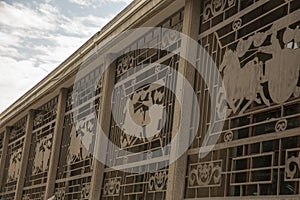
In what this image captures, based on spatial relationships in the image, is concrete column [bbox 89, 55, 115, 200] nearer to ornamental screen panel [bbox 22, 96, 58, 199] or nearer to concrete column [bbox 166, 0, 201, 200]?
Answer: concrete column [bbox 166, 0, 201, 200]

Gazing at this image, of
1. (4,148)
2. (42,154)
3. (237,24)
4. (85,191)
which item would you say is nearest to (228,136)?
(237,24)

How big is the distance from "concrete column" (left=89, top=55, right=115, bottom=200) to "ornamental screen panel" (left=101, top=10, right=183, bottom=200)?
0.07 meters

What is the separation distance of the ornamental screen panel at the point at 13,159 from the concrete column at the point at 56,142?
199 centimetres

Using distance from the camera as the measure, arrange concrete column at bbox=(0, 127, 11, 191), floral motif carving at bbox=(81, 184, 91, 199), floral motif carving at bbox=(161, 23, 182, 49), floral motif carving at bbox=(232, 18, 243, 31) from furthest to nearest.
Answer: concrete column at bbox=(0, 127, 11, 191) → floral motif carving at bbox=(81, 184, 91, 199) → floral motif carving at bbox=(161, 23, 182, 49) → floral motif carving at bbox=(232, 18, 243, 31)

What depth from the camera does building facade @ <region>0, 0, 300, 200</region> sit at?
302cm

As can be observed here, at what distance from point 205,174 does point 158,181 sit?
2.31ft

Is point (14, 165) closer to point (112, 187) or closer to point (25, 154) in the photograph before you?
point (25, 154)

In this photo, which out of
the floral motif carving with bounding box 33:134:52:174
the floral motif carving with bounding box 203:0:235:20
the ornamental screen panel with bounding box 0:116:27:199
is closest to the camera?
the floral motif carving with bounding box 203:0:235:20

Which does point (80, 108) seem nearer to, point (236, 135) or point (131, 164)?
point (131, 164)

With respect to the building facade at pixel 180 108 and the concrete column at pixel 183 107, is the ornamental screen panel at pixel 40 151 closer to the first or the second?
the building facade at pixel 180 108

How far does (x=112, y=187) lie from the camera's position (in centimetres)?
518

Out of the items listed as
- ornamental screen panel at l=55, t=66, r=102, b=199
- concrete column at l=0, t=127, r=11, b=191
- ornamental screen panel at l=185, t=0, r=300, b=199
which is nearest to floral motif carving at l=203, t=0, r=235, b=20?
ornamental screen panel at l=185, t=0, r=300, b=199

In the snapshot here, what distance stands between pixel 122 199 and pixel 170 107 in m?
1.17

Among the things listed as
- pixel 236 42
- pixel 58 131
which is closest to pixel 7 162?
pixel 58 131
